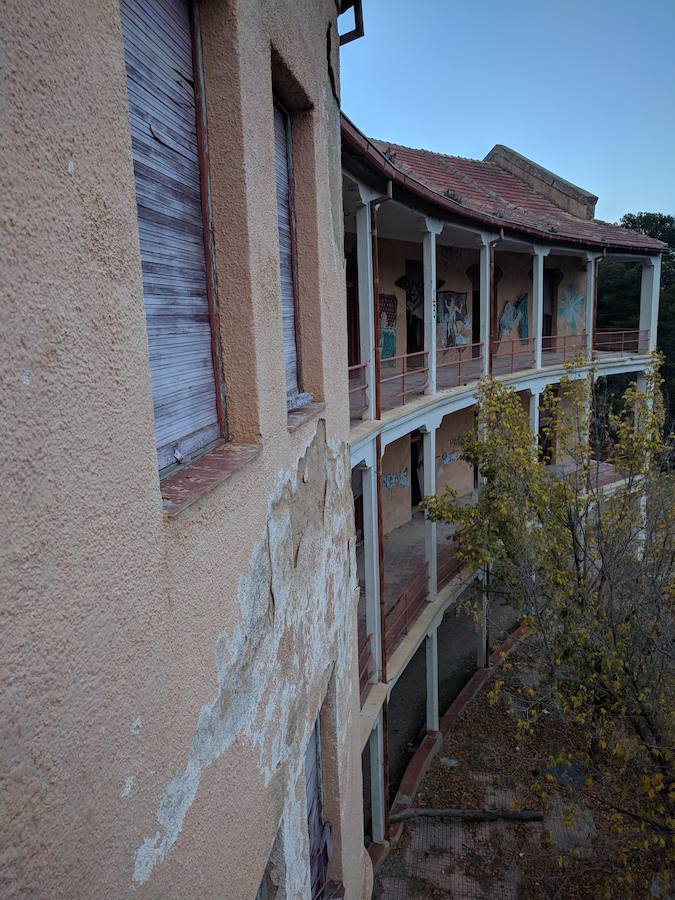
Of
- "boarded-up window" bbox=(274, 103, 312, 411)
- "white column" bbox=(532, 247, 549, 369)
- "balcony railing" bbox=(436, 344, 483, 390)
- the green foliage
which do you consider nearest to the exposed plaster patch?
"boarded-up window" bbox=(274, 103, 312, 411)

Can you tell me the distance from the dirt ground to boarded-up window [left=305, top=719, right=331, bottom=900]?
322 cm

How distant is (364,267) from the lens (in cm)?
750

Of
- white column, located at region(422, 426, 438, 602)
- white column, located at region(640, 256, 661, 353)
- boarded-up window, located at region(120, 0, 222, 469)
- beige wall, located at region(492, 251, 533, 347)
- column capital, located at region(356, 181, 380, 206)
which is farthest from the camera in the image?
white column, located at region(640, 256, 661, 353)

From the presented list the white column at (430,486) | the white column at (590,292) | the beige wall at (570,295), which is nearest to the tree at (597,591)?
the white column at (430,486)

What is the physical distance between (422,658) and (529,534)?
266 inches

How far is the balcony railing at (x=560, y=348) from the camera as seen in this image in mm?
15523

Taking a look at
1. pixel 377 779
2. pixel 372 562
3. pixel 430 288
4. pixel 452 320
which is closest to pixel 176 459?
pixel 372 562

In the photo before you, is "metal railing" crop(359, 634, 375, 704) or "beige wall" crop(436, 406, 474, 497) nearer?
"metal railing" crop(359, 634, 375, 704)

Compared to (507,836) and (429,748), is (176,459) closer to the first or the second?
(507,836)

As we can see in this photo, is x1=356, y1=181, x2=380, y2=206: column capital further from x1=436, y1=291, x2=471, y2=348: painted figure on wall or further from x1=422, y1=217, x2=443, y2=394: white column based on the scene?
x1=436, y1=291, x2=471, y2=348: painted figure on wall

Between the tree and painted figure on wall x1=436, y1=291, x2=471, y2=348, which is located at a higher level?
painted figure on wall x1=436, y1=291, x2=471, y2=348

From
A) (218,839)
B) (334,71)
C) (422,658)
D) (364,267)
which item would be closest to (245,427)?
(218,839)

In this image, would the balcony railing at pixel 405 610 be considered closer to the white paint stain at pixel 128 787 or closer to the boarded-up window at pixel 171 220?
the boarded-up window at pixel 171 220

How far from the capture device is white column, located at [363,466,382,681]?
800 centimetres
